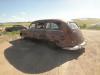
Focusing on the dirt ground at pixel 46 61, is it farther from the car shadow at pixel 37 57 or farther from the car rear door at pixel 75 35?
the car rear door at pixel 75 35

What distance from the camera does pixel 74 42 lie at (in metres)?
10.4

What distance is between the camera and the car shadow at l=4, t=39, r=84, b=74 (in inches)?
322

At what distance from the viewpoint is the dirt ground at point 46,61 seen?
7.69 metres

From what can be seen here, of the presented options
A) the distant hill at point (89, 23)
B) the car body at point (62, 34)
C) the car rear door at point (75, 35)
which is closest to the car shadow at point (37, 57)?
the car body at point (62, 34)

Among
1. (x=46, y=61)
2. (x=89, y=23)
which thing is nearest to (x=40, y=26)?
(x=46, y=61)

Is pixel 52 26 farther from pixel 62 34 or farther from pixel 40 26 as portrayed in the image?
pixel 40 26

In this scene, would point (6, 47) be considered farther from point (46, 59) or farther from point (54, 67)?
point (54, 67)

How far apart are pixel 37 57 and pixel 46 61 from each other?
80 centimetres

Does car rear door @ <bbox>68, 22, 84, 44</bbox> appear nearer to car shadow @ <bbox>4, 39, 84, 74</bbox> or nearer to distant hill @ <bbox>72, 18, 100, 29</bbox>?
car shadow @ <bbox>4, 39, 84, 74</bbox>

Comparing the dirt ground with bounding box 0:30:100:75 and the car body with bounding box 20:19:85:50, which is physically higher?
the car body with bounding box 20:19:85:50

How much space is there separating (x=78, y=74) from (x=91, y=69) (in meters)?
0.90

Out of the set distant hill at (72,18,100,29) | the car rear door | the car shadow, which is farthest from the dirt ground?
distant hill at (72,18,100,29)

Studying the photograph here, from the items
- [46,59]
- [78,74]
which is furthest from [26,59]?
[78,74]

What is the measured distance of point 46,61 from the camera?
9.05m
